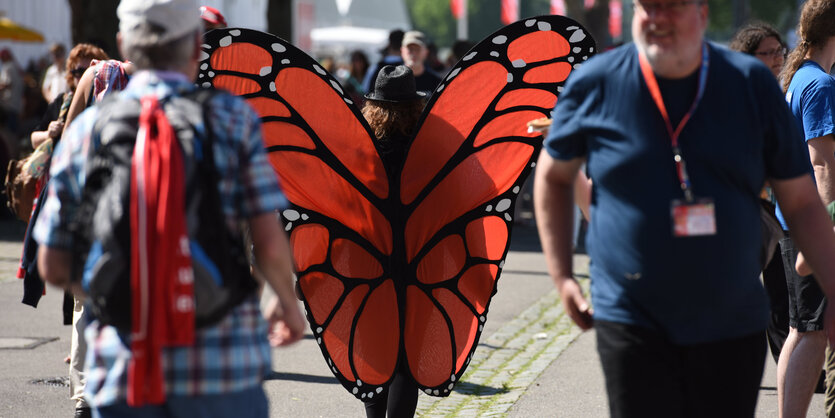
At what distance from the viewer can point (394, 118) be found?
508 centimetres

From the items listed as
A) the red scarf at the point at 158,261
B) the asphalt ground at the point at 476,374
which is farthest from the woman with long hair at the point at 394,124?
the red scarf at the point at 158,261

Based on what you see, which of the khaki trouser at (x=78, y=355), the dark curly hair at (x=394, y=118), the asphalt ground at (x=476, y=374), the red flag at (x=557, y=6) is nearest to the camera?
the dark curly hair at (x=394, y=118)

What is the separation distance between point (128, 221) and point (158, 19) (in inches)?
18.9

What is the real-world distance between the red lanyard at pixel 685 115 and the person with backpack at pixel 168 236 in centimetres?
99

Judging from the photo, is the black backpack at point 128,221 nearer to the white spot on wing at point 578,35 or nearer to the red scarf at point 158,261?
the red scarf at point 158,261

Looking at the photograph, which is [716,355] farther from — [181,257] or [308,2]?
[308,2]

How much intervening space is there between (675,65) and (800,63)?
2029 mm

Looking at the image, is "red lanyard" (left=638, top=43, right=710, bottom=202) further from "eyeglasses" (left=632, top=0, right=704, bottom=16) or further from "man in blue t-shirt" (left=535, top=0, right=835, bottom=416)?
"eyeglasses" (left=632, top=0, right=704, bottom=16)

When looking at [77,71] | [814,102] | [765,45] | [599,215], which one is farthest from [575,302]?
[77,71]

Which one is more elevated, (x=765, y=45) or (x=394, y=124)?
(x=765, y=45)

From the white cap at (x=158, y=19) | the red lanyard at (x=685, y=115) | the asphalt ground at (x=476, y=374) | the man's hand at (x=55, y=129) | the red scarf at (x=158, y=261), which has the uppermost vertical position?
the white cap at (x=158, y=19)

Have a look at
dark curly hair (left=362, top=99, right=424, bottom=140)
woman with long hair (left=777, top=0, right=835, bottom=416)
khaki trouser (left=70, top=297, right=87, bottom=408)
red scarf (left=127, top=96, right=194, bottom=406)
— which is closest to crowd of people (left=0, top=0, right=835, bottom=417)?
red scarf (left=127, top=96, right=194, bottom=406)

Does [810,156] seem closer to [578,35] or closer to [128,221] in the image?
[578,35]

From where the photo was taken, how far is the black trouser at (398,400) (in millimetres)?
4914
